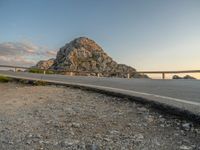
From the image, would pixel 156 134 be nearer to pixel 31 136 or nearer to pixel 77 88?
pixel 31 136

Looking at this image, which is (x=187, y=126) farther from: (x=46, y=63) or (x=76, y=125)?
(x=46, y=63)

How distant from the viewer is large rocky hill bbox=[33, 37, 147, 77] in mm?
85062

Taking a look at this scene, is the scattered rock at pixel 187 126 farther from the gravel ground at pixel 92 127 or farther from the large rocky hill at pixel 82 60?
the large rocky hill at pixel 82 60

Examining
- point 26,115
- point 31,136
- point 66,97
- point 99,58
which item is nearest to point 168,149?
point 31,136

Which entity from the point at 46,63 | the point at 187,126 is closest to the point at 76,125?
the point at 187,126

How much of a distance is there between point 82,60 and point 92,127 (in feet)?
304

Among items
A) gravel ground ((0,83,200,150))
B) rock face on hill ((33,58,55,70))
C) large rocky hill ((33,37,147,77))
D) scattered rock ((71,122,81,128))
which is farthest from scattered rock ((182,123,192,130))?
rock face on hill ((33,58,55,70))

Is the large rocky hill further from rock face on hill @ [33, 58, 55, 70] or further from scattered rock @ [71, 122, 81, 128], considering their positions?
scattered rock @ [71, 122, 81, 128]

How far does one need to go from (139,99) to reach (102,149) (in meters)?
4.40

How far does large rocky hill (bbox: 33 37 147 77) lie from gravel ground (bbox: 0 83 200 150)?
218ft

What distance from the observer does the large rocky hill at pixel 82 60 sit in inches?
3349

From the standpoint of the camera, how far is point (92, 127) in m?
8.23

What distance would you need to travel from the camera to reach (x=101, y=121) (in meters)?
8.73

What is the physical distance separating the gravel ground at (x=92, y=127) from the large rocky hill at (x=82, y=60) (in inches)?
2616
